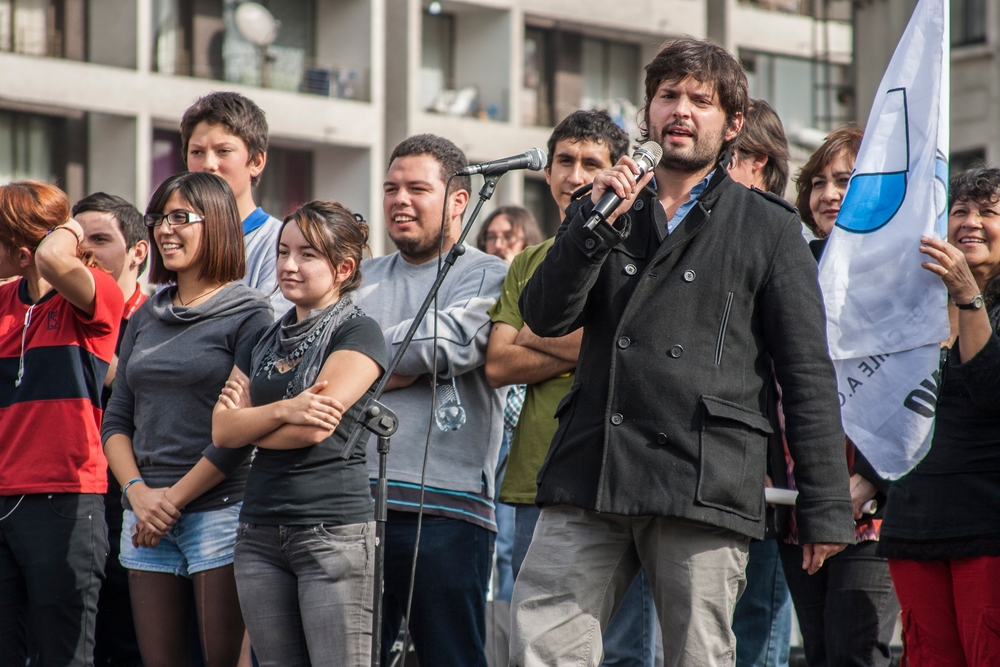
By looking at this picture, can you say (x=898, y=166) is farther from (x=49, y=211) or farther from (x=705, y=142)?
(x=49, y=211)

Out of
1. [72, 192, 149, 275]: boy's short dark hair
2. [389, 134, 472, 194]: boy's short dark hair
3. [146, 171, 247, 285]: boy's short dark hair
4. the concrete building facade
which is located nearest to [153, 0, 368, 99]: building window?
the concrete building facade

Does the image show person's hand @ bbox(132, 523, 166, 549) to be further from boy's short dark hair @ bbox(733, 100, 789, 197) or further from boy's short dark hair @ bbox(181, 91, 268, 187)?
boy's short dark hair @ bbox(733, 100, 789, 197)

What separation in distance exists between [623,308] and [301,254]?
1406mm

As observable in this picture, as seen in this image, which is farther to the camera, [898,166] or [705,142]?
[898,166]

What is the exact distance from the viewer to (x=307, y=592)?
4215mm

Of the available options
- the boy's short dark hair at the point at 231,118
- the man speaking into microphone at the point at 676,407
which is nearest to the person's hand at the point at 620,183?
the man speaking into microphone at the point at 676,407

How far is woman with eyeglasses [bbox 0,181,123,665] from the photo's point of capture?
15.9ft

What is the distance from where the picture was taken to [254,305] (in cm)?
486

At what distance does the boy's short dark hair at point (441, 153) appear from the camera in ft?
17.1

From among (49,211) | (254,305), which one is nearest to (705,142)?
(254,305)

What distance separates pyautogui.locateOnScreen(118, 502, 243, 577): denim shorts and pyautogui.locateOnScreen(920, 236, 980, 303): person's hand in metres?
2.55

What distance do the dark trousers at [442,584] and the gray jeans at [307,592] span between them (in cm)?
39

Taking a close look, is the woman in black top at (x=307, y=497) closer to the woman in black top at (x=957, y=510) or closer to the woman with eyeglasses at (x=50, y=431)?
the woman with eyeglasses at (x=50, y=431)

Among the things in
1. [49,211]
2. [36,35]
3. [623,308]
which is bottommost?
[623,308]
